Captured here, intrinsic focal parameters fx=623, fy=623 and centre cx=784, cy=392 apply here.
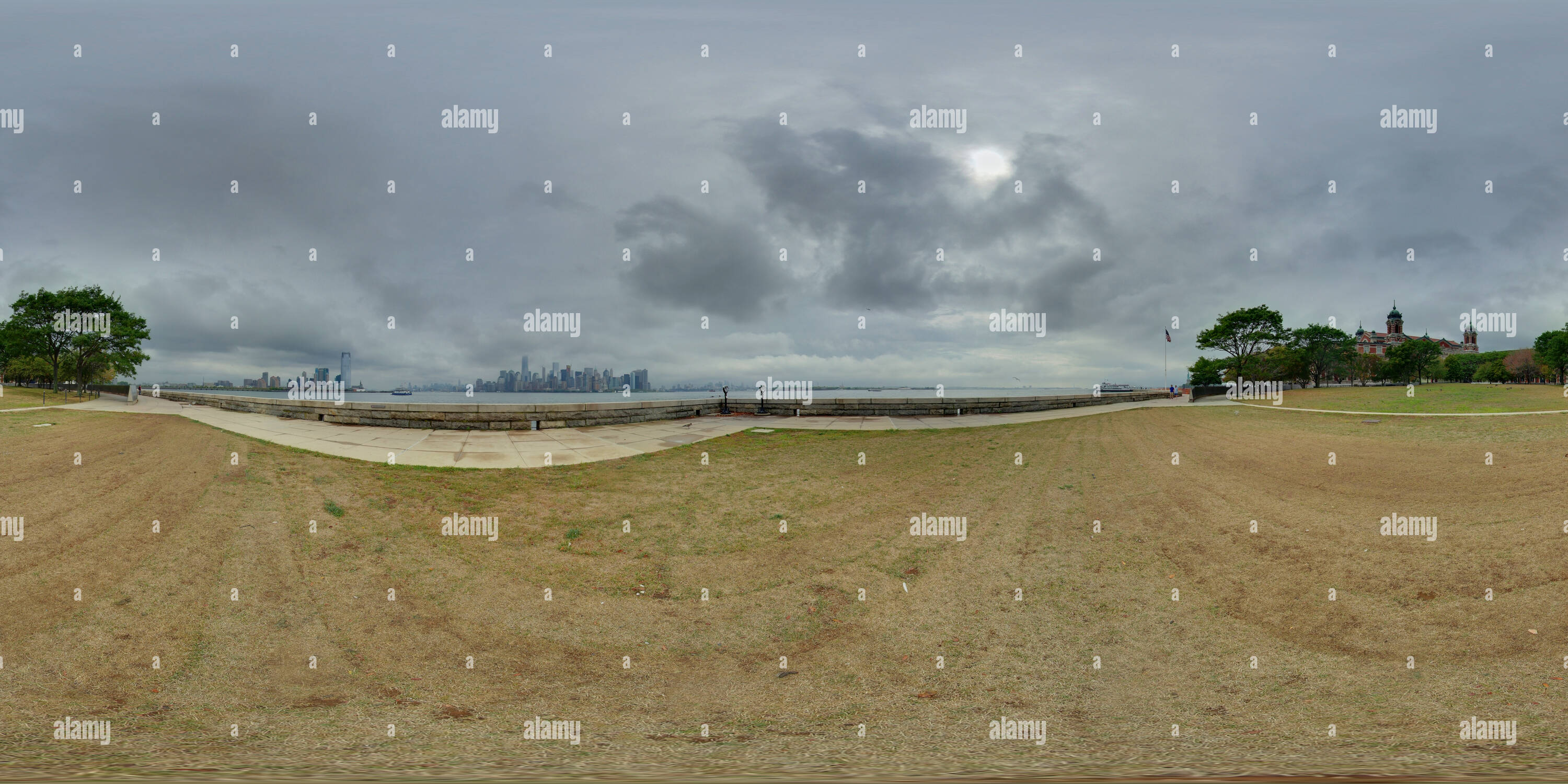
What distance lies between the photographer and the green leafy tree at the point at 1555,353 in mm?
67500

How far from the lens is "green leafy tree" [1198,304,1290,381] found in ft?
213

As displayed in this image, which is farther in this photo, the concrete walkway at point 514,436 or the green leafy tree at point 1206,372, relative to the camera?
the green leafy tree at point 1206,372

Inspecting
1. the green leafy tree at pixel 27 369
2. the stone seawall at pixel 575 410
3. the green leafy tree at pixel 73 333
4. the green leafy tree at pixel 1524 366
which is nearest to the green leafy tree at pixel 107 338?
the green leafy tree at pixel 73 333

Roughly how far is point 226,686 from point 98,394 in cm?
6236

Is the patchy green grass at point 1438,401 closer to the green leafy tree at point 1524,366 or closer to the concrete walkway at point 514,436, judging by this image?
the concrete walkway at point 514,436

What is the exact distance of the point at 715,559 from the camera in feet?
28.5

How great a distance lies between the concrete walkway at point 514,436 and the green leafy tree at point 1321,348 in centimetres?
7835

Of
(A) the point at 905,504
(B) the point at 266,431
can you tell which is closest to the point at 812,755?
(A) the point at 905,504

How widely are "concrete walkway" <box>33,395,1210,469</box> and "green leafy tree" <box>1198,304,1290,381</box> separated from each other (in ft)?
187

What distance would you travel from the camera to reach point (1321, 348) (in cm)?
8012

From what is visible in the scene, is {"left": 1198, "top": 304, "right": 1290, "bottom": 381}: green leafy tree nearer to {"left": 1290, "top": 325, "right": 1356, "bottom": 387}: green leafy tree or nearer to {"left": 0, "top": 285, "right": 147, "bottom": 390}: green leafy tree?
{"left": 1290, "top": 325, "right": 1356, "bottom": 387}: green leafy tree

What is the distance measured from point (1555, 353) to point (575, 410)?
10390 cm

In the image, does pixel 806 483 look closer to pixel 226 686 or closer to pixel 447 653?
pixel 447 653

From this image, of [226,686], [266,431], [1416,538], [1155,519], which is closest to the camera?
[226,686]
